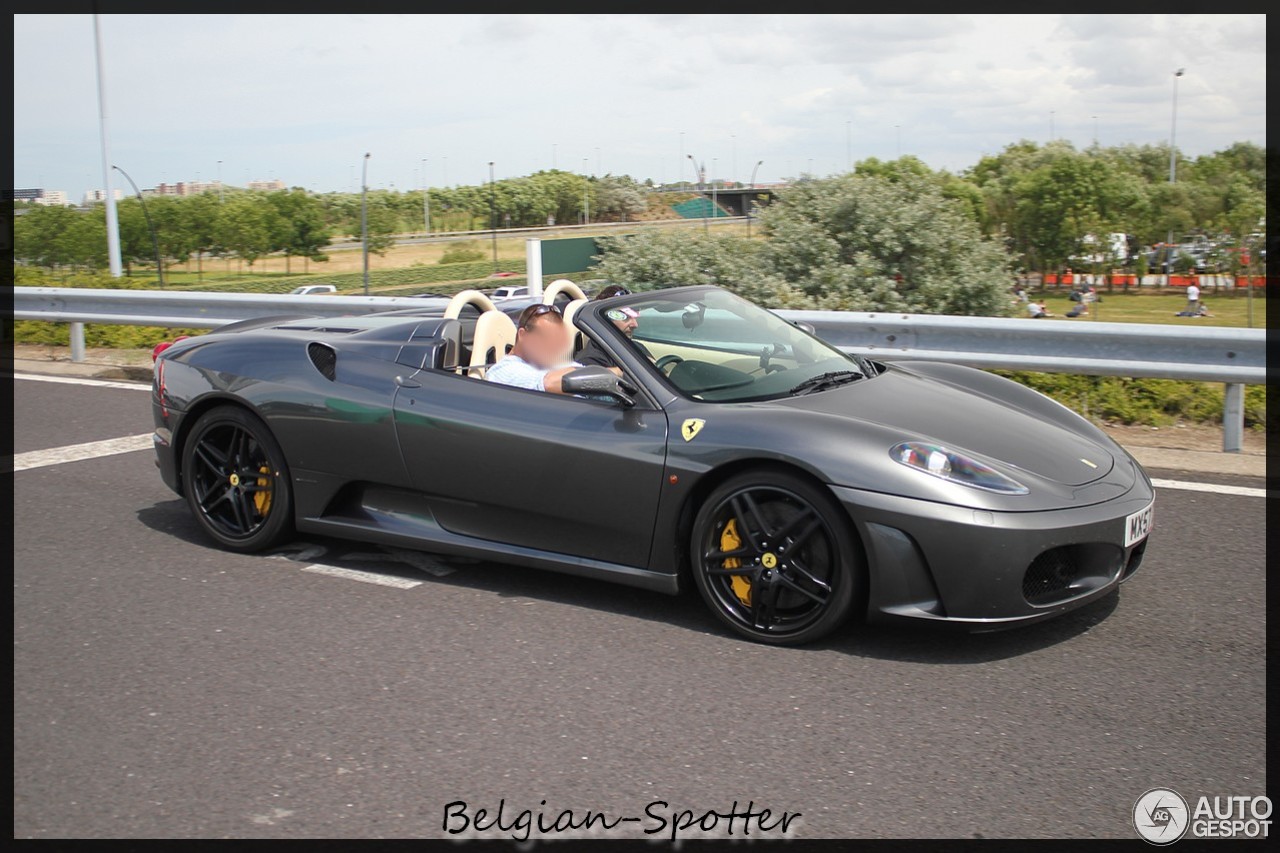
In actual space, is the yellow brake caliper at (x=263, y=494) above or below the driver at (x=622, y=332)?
below

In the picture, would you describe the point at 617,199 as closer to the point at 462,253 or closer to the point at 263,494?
the point at 462,253

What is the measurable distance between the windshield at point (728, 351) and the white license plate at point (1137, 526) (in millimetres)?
1250

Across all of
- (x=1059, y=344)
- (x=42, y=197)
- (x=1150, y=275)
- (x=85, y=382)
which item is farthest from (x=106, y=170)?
(x=1150, y=275)

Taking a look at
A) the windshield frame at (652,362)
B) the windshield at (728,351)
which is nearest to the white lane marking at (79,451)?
the windshield frame at (652,362)

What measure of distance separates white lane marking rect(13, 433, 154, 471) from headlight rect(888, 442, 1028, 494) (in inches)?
205

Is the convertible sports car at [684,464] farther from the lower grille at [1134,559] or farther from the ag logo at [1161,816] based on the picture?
the ag logo at [1161,816]

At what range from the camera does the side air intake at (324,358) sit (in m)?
5.20

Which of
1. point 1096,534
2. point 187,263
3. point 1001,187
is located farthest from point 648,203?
point 1001,187

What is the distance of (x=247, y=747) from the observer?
3438 millimetres

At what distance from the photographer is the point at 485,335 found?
5.16 meters

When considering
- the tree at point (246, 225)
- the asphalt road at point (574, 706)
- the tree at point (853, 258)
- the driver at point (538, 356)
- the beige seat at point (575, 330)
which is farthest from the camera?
the tree at point (246, 225)

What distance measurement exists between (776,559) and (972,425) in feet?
3.19

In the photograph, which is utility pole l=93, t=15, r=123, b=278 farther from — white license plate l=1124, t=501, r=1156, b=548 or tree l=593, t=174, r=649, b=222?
white license plate l=1124, t=501, r=1156, b=548

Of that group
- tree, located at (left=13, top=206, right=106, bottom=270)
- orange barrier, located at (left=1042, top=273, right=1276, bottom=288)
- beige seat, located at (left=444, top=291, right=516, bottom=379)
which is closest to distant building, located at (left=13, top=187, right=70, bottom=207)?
tree, located at (left=13, top=206, right=106, bottom=270)
